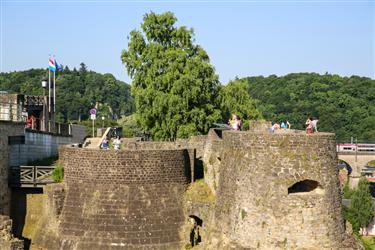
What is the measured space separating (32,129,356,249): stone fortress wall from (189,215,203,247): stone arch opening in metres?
0.25

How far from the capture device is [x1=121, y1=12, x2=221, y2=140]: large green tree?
40.0 meters

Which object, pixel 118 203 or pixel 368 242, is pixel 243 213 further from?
pixel 368 242

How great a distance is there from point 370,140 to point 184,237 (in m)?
97.7

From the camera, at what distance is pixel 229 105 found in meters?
50.4

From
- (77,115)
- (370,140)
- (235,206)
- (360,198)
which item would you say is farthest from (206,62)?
(77,115)

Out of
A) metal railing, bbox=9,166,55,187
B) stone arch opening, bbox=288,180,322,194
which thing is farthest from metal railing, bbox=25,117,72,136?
stone arch opening, bbox=288,180,322,194

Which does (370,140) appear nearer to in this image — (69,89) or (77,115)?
(77,115)

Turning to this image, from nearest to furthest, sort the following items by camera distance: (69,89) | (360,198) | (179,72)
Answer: (179,72) → (360,198) → (69,89)

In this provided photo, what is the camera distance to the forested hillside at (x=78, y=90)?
135 metres

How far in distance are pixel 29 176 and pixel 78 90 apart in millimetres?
131428

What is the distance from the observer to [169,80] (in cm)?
4009

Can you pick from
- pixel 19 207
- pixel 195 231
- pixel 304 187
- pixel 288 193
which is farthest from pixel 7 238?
pixel 304 187

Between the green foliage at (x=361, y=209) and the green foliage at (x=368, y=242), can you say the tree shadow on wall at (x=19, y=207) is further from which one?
the green foliage at (x=361, y=209)

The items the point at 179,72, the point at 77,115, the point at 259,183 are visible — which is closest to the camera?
the point at 259,183
